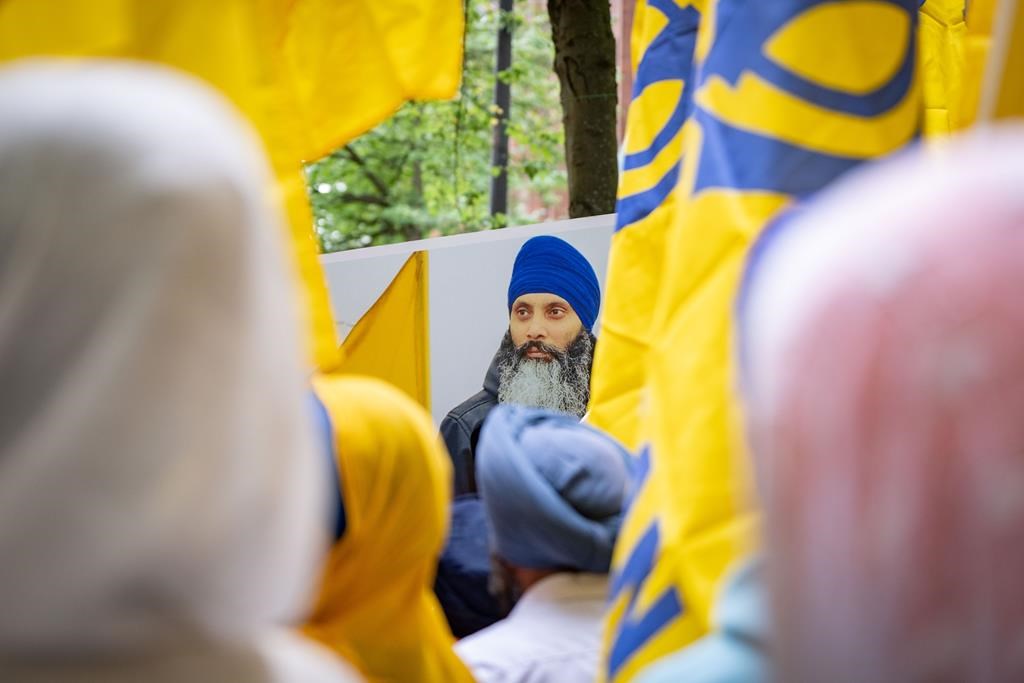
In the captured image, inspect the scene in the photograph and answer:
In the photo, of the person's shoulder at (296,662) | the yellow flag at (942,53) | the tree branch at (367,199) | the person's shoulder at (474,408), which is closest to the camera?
the person's shoulder at (296,662)

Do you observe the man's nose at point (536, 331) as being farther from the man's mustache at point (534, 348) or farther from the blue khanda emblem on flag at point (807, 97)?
the blue khanda emblem on flag at point (807, 97)

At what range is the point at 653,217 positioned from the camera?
8.98 feet

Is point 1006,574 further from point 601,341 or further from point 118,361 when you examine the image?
point 601,341

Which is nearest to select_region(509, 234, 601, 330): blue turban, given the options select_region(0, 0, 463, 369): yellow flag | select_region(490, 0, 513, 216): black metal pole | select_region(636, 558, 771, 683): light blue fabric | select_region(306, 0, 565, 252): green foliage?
select_region(0, 0, 463, 369): yellow flag

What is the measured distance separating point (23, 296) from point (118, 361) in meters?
0.10

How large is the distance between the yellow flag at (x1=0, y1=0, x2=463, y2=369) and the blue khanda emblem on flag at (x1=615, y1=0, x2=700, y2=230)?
1.94ft

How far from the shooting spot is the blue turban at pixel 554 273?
16.8ft

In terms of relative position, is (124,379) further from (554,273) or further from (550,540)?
(554,273)

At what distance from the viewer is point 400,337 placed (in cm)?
498

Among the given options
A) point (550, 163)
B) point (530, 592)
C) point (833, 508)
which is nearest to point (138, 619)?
point (833, 508)

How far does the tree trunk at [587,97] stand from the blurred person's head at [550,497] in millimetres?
3980

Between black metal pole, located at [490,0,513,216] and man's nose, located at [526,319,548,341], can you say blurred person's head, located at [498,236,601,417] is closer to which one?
man's nose, located at [526,319,548,341]

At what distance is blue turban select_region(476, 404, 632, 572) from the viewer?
2.25 meters

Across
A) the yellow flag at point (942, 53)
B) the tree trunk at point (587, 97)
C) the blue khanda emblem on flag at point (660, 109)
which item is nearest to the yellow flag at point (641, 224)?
the blue khanda emblem on flag at point (660, 109)
